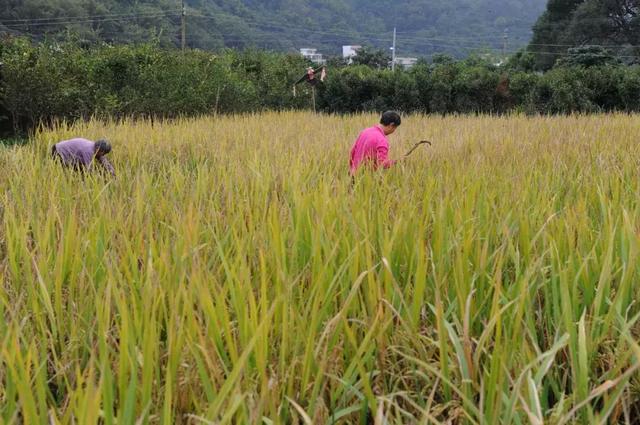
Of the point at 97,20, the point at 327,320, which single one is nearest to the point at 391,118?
the point at 327,320

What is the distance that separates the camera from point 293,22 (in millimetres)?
52875

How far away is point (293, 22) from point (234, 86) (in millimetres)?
43094

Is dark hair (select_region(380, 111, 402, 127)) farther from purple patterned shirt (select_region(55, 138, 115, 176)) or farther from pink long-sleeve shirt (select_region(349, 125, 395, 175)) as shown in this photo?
purple patterned shirt (select_region(55, 138, 115, 176))

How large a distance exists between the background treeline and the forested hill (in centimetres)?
1024

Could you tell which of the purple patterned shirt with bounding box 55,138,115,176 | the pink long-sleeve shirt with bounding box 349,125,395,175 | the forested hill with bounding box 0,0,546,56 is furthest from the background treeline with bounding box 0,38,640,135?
the forested hill with bounding box 0,0,546,56

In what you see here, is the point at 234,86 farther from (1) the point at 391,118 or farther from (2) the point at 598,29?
(2) the point at 598,29

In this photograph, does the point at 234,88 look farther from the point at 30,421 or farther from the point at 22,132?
the point at 30,421

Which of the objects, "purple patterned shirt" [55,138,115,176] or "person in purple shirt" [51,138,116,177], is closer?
"person in purple shirt" [51,138,116,177]

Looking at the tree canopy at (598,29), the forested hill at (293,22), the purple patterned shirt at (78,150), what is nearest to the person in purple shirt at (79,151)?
the purple patterned shirt at (78,150)

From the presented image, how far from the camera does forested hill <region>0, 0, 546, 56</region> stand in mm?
31375

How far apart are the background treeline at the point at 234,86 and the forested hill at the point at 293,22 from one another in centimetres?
1024

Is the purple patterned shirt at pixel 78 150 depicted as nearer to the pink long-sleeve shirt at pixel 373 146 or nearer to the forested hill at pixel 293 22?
the pink long-sleeve shirt at pixel 373 146

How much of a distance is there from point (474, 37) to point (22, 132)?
56.8m

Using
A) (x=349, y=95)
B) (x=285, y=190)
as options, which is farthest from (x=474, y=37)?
(x=285, y=190)
